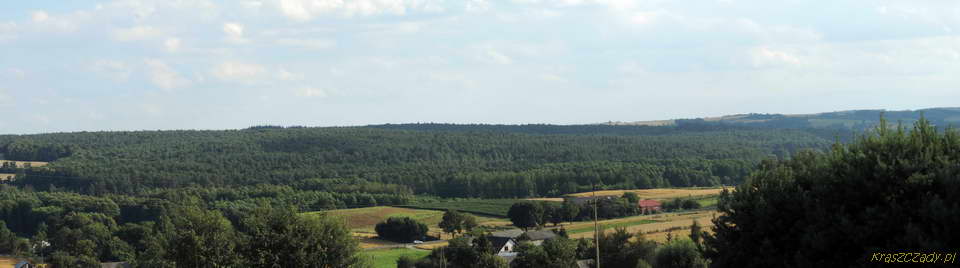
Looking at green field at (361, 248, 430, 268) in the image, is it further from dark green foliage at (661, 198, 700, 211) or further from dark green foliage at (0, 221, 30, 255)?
dark green foliage at (661, 198, 700, 211)

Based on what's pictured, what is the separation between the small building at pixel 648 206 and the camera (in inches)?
4097

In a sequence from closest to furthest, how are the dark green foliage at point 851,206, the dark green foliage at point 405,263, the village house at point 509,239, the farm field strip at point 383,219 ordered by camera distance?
the dark green foliage at point 851,206, the dark green foliage at point 405,263, the village house at point 509,239, the farm field strip at point 383,219

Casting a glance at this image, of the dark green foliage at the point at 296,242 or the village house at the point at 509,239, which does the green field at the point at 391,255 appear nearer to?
the village house at the point at 509,239

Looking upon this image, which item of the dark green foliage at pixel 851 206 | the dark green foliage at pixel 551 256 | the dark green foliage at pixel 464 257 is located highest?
the dark green foliage at pixel 851 206

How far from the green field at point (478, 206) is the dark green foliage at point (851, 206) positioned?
8236 cm

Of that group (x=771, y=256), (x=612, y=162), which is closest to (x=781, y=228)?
(x=771, y=256)

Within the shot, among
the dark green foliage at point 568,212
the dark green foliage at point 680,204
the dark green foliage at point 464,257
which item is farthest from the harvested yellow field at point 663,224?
the dark green foliage at point 464,257

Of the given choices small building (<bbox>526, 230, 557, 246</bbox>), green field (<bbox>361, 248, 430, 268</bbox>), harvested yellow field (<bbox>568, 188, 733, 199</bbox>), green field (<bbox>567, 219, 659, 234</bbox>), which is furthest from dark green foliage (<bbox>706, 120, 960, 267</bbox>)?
harvested yellow field (<bbox>568, 188, 733, 199</bbox>)

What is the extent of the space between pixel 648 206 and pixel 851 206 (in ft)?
280

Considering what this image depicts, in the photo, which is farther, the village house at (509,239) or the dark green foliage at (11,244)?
the dark green foliage at (11,244)

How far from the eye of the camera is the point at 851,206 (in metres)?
21.8

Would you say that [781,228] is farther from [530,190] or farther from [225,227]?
[530,190]

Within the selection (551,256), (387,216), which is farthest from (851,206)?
(387,216)

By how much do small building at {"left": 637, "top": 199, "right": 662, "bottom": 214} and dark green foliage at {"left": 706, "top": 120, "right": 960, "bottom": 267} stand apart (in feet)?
261
